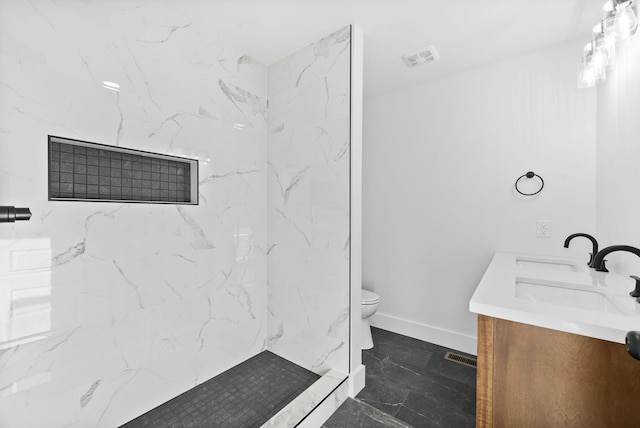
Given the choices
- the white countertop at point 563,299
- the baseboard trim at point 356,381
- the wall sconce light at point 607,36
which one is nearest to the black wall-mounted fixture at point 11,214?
the white countertop at point 563,299

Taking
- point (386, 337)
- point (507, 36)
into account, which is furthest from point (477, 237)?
point (507, 36)

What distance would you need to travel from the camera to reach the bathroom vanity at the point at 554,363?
32.4 inches

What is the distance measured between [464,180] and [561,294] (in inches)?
48.9

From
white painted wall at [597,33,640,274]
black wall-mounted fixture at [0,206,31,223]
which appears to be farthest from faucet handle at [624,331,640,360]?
black wall-mounted fixture at [0,206,31,223]

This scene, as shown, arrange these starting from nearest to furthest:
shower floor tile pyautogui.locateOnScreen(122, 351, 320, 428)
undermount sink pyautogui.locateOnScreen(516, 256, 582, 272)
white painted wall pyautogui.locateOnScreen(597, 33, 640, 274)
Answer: white painted wall pyautogui.locateOnScreen(597, 33, 640, 274), shower floor tile pyautogui.locateOnScreen(122, 351, 320, 428), undermount sink pyautogui.locateOnScreen(516, 256, 582, 272)

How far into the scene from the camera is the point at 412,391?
1.81 meters

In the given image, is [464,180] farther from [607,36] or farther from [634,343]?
[634,343]

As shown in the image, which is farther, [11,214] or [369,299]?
[369,299]

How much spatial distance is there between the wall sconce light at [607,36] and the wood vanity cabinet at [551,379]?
1.33m

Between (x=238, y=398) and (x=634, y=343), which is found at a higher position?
(x=634, y=343)

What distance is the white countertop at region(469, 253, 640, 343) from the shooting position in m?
0.83

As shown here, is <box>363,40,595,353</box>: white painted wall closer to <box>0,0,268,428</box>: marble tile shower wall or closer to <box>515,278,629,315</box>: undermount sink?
<box>515,278,629,315</box>: undermount sink

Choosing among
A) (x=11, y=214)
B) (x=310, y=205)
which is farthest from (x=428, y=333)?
(x=11, y=214)

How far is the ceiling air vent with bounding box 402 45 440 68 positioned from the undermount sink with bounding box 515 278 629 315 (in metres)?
1.66
